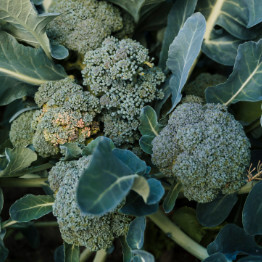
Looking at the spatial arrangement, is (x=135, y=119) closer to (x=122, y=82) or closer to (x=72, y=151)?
(x=122, y=82)

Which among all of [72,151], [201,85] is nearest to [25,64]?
[72,151]

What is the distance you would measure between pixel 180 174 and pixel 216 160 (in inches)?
4.4

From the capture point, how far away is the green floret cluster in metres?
1.09

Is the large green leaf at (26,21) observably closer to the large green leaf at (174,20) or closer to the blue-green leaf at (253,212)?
the large green leaf at (174,20)

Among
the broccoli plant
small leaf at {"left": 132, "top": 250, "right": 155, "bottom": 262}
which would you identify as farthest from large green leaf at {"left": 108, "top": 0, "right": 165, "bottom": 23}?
small leaf at {"left": 132, "top": 250, "right": 155, "bottom": 262}

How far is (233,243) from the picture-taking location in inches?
43.9

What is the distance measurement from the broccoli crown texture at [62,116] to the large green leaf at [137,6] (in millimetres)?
362

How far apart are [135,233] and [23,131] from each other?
0.56 m

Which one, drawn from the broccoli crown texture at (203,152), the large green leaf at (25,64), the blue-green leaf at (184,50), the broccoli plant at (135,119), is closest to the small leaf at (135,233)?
the broccoli plant at (135,119)

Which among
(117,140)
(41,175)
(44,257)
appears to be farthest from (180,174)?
(44,257)

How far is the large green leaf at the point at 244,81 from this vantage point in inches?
43.1

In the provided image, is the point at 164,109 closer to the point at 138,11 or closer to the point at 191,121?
the point at 191,121

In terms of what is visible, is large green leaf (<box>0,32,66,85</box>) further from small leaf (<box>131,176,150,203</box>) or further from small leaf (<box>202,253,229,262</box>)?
small leaf (<box>202,253,229,262</box>)

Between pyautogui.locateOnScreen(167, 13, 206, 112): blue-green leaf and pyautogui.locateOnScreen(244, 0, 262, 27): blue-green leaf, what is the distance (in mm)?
268
